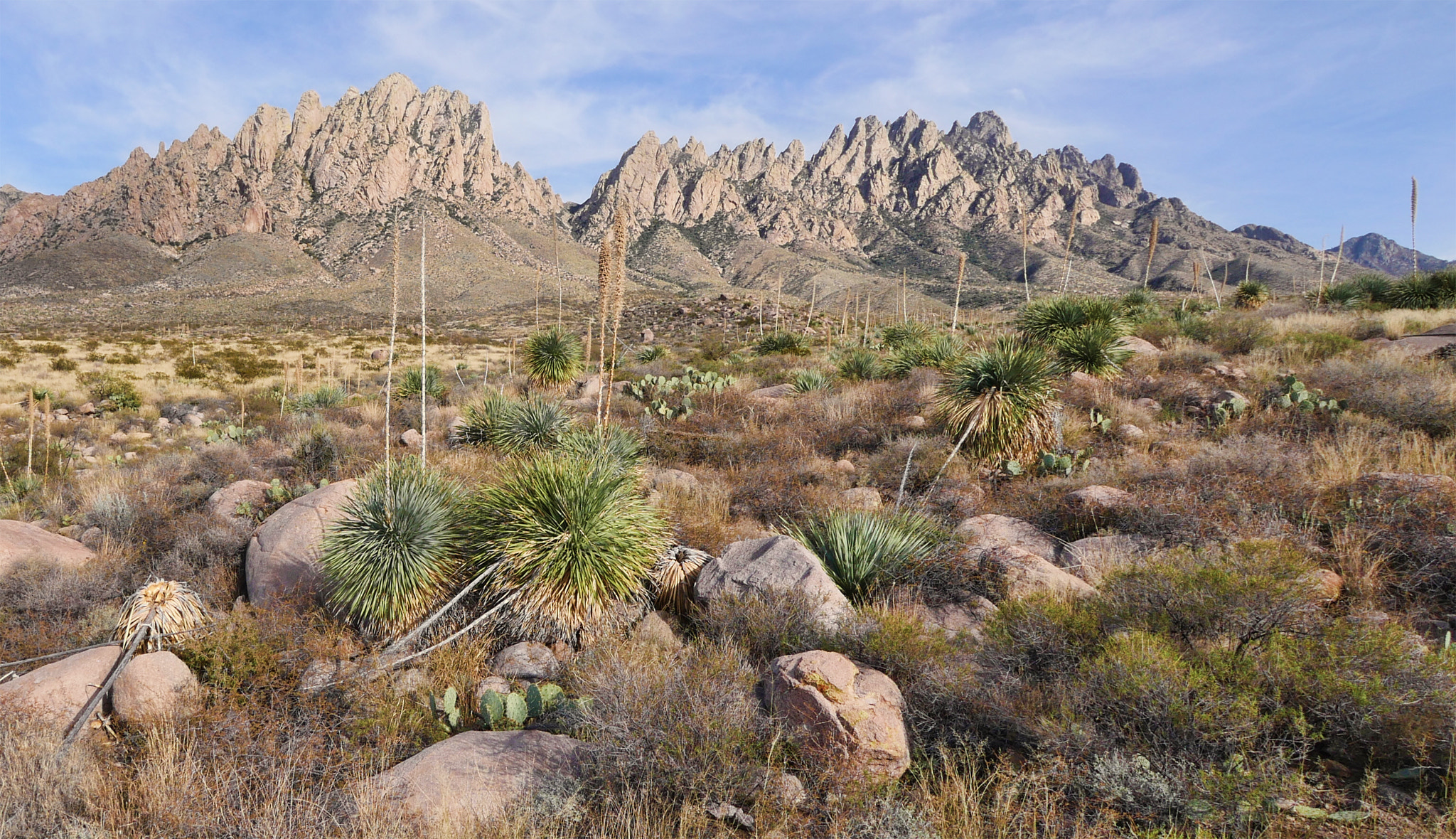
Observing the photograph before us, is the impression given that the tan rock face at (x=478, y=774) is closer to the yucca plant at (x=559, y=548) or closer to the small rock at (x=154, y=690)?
the yucca plant at (x=559, y=548)

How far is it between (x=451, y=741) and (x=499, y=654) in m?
1.34

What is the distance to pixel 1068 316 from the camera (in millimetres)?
13008

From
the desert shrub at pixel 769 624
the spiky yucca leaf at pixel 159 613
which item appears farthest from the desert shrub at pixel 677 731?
the spiky yucca leaf at pixel 159 613

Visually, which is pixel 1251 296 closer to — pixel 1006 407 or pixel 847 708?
pixel 1006 407

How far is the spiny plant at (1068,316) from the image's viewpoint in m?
12.7

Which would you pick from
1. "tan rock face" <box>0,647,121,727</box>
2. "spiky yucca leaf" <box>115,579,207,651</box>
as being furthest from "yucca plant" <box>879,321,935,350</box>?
"tan rock face" <box>0,647,121,727</box>

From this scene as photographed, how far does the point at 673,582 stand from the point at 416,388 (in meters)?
12.4

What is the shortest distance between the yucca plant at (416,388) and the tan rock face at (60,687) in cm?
1090

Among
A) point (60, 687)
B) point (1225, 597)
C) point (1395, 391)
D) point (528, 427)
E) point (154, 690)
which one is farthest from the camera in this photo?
point (528, 427)

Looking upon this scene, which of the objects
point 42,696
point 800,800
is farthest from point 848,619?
point 42,696

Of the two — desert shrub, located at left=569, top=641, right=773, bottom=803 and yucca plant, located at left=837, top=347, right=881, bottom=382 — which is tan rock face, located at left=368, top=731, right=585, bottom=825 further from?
yucca plant, located at left=837, top=347, right=881, bottom=382

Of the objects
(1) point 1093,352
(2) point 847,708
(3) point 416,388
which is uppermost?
(1) point 1093,352

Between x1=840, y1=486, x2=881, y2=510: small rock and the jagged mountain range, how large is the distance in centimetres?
5836

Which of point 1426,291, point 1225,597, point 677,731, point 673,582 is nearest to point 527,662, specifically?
point 673,582
